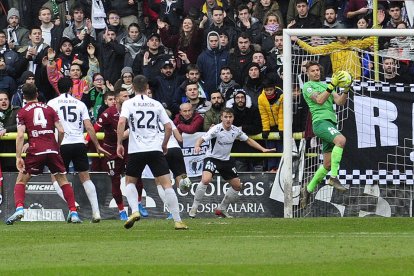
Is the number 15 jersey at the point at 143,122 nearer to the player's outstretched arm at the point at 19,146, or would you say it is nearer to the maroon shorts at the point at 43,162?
the maroon shorts at the point at 43,162

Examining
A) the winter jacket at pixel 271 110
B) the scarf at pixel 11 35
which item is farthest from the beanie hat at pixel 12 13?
the winter jacket at pixel 271 110

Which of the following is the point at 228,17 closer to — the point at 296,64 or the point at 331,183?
the point at 296,64

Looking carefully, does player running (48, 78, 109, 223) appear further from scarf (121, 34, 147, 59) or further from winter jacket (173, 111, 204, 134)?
scarf (121, 34, 147, 59)

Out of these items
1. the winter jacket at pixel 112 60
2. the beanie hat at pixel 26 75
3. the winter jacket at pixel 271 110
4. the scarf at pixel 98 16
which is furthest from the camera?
the scarf at pixel 98 16

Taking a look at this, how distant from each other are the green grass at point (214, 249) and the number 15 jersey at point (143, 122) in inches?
47.9

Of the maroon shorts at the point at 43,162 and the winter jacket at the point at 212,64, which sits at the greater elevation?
the winter jacket at the point at 212,64

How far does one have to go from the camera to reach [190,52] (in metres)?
25.4

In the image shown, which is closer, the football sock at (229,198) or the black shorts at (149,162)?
the black shorts at (149,162)

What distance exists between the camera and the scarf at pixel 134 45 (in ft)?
84.4

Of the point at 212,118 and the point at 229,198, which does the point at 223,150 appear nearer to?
the point at 229,198

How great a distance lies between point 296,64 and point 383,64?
1.60m

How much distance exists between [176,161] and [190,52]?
4.28 metres

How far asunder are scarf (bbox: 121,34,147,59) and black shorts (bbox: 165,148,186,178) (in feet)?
14.9

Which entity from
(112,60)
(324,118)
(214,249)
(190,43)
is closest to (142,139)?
(214,249)
